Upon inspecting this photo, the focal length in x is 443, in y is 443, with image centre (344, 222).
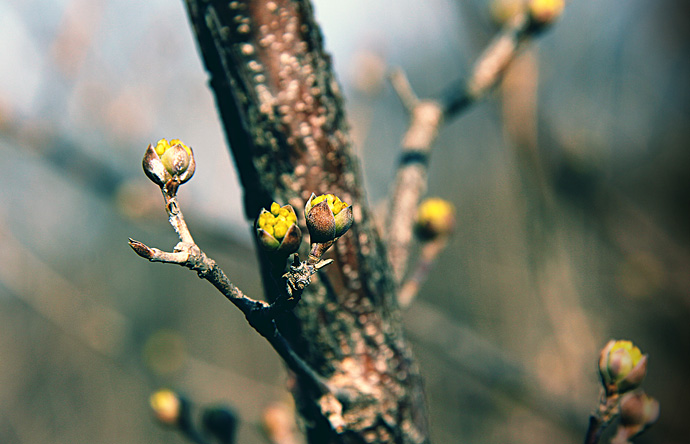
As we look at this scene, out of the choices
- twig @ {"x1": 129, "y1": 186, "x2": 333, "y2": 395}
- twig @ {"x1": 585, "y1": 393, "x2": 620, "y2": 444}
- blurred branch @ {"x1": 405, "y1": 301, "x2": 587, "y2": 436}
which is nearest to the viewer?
twig @ {"x1": 129, "y1": 186, "x2": 333, "y2": 395}

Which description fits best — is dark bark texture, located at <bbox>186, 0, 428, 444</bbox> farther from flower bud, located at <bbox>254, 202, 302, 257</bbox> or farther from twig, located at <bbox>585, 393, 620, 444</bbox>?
twig, located at <bbox>585, 393, 620, 444</bbox>

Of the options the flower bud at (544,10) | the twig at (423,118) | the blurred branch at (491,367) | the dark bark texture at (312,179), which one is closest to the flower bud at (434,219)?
the twig at (423,118)

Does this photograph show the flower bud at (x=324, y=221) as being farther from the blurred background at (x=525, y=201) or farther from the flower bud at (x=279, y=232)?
the blurred background at (x=525, y=201)

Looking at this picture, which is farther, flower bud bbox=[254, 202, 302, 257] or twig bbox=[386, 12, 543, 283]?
twig bbox=[386, 12, 543, 283]

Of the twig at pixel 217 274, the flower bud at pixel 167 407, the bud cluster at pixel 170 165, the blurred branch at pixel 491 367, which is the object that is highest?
the bud cluster at pixel 170 165

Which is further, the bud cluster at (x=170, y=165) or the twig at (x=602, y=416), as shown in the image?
the twig at (x=602, y=416)

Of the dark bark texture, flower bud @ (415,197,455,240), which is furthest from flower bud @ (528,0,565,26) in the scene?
the dark bark texture
